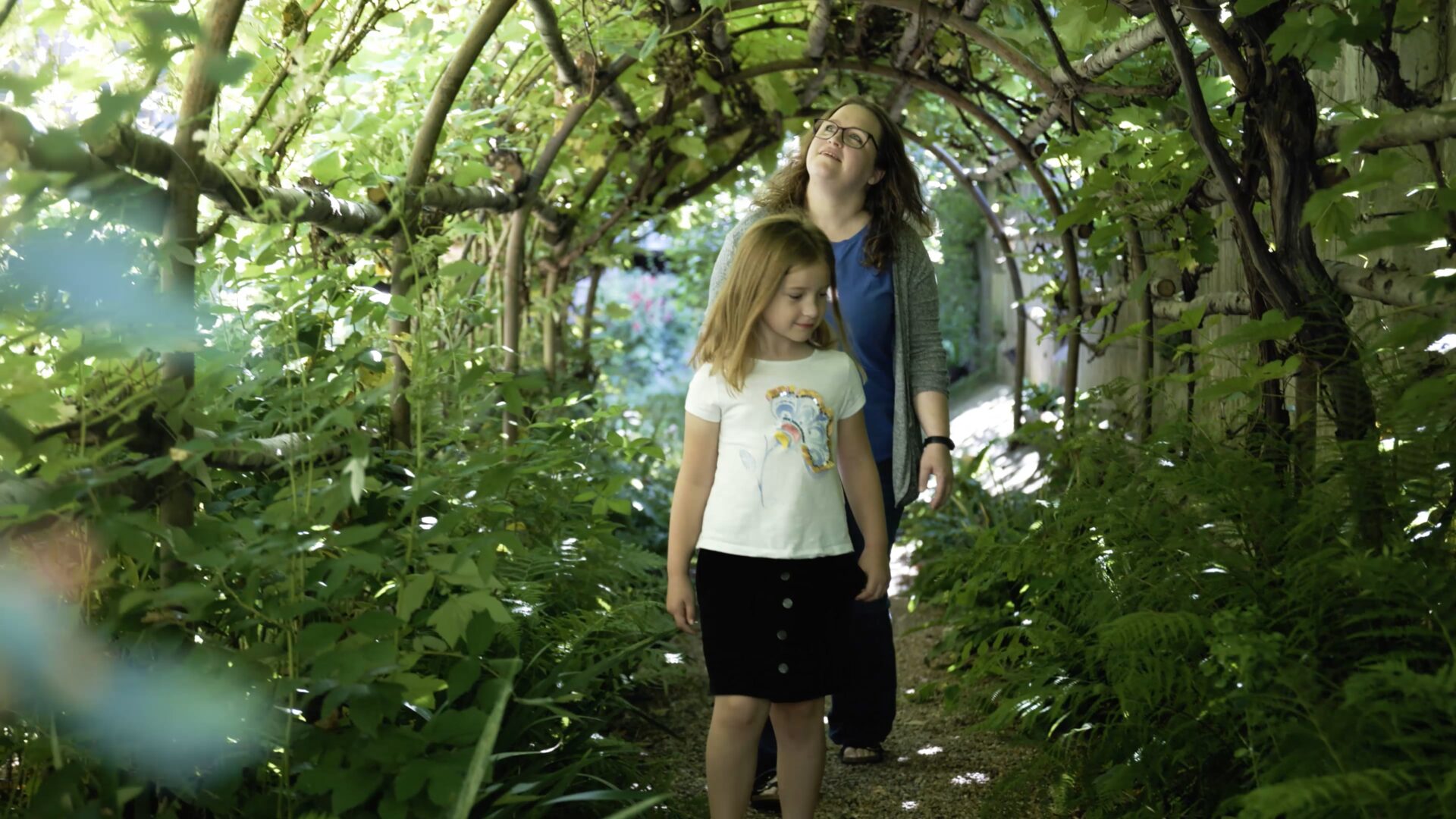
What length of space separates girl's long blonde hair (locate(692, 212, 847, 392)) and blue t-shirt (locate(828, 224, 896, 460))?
1.51ft

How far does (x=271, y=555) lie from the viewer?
1.44m

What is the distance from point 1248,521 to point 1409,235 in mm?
655

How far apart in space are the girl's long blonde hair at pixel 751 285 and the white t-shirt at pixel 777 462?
0.03m


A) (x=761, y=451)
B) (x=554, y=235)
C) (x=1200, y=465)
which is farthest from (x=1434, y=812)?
(x=554, y=235)

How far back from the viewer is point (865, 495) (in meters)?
2.36

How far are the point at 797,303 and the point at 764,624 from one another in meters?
0.57

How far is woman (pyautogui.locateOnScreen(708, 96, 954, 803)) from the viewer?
2752mm

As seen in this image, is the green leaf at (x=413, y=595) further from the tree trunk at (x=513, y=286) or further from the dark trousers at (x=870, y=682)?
the tree trunk at (x=513, y=286)

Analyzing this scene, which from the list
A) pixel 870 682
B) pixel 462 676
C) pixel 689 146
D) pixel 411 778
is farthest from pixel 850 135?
pixel 689 146

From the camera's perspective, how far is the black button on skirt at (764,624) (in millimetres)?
2219

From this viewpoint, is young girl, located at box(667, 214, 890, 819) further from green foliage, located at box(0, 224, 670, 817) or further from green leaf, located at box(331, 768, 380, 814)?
green leaf, located at box(331, 768, 380, 814)

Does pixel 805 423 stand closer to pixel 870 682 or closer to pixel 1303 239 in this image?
pixel 1303 239

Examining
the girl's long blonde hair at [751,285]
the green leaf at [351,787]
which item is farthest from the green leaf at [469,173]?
the green leaf at [351,787]

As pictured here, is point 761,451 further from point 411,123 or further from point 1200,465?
point 411,123
